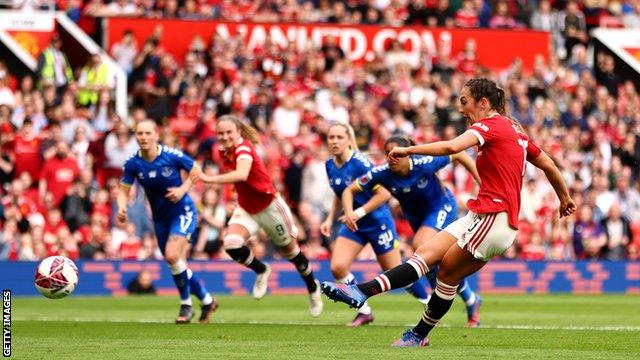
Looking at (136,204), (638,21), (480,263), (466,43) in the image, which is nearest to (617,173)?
(466,43)

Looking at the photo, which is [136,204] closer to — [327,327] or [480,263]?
[327,327]

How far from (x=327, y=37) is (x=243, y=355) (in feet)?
65.5

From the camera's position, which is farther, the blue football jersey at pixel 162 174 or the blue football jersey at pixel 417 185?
the blue football jersey at pixel 162 174

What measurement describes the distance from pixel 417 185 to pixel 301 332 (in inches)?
99.0

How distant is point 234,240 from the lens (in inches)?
712

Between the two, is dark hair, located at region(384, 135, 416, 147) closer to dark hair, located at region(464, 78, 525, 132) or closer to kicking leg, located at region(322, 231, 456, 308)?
kicking leg, located at region(322, 231, 456, 308)

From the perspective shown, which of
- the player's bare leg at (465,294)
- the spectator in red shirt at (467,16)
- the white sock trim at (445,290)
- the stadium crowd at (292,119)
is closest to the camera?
the white sock trim at (445,290)

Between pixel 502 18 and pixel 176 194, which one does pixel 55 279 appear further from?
pixel 502 18

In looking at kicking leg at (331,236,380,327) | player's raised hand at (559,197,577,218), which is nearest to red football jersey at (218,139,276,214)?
kicking leg at (331,236,380,327)

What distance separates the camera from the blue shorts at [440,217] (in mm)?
17344

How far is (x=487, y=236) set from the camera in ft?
42.2

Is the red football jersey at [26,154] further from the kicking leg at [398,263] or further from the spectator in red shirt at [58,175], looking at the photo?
the kicking leg at [398,263]

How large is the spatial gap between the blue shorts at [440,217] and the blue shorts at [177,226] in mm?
2938

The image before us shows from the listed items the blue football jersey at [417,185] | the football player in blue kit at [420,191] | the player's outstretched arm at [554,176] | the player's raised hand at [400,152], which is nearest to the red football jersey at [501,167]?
the player's outstretched arm at [554,176]
